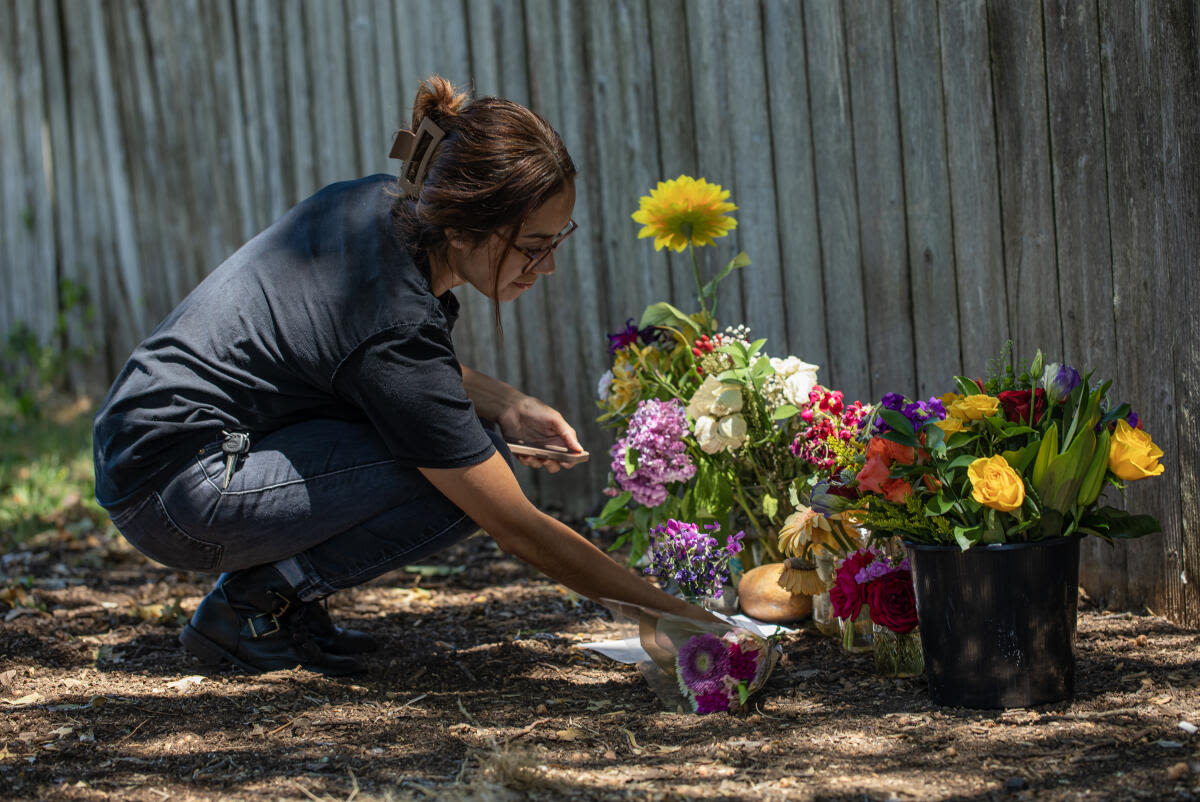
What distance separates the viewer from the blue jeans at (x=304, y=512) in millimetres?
2400

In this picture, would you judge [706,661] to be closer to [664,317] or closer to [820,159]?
[664,317]

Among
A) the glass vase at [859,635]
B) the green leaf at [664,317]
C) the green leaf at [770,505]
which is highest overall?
the green leaf at [664,317]

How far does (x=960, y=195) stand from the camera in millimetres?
2896

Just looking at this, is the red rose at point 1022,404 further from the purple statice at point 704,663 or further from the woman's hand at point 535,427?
the woman's hand at point 535,427

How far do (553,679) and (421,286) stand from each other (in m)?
0.96

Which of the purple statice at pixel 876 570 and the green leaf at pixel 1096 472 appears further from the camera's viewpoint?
the purple statice at pixel 876 570

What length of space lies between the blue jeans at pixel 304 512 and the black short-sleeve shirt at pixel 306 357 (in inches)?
2.2

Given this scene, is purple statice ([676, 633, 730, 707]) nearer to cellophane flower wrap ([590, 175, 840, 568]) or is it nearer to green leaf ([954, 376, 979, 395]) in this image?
cellophane flower wrap ([590, 175, 840, 568])

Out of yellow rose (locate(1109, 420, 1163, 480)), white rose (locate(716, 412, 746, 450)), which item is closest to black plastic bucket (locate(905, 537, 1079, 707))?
yellow rose (locate(1109, 420, 1163, 480))

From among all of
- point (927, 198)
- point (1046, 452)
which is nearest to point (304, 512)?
point (1046, 452)

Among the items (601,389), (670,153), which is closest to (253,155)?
(670,153)

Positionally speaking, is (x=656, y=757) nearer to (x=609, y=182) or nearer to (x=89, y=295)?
(x=609, y=182)

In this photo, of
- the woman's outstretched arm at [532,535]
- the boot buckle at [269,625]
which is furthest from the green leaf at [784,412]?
the boot buckle at [269,625]

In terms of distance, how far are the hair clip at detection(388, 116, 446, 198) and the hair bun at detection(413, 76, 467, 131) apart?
3 cm
